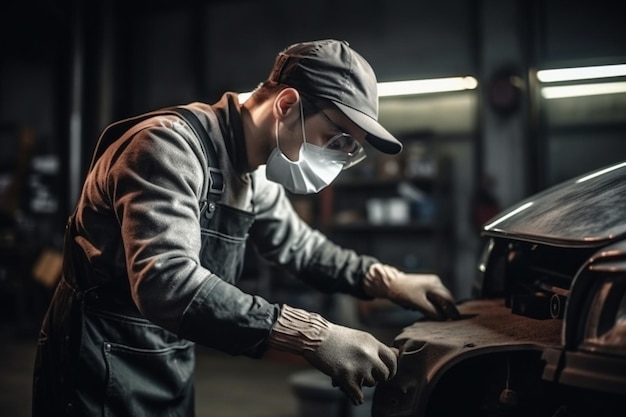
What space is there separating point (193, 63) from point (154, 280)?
6.02 meters

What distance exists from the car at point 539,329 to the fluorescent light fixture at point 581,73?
3.87 meters

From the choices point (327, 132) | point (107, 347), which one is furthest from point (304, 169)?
point (107, 347)

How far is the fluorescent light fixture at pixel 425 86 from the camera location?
6.20m

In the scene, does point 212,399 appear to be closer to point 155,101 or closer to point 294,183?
point 294,183

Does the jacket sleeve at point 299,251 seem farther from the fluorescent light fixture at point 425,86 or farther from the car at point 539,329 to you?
the fluorescent light fixture at point 425,86

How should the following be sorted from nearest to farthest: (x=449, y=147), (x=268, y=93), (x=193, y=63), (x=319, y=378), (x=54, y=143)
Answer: (x=268, y=93), (x=319, y=378), (x=449, y=147), (x=193, y=63), (x=54, y=143)

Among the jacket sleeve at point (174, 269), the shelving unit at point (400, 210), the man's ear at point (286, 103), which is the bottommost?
the shelving unit at point (400, 210)

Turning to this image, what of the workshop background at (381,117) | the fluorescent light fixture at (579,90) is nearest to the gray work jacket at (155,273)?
the workshop background at (381,117)

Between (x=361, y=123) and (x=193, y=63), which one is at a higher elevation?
(x=193, y=63)

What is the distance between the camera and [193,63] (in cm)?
709

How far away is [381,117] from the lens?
679cm

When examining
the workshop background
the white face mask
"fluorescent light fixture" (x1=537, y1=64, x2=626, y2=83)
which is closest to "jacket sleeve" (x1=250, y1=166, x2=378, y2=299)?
the white face mask

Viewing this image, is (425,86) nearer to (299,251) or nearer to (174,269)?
(299,251)

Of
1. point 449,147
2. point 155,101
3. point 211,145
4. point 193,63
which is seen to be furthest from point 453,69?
Result: point 211,145
